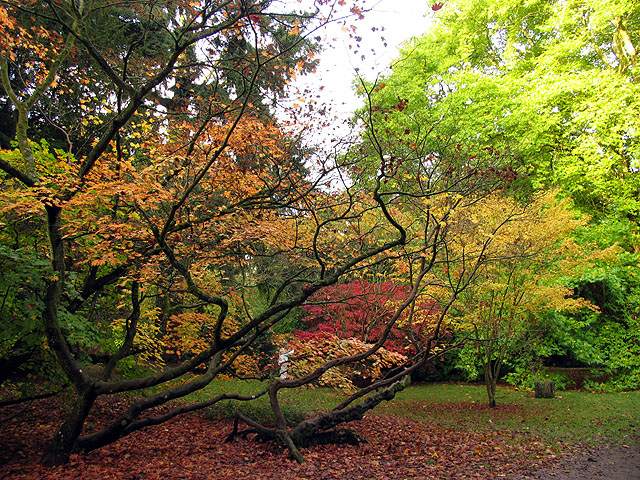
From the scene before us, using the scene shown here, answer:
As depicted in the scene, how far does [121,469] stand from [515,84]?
635 inches

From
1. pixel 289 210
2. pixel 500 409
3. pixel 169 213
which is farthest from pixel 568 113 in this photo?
pixel 169 213

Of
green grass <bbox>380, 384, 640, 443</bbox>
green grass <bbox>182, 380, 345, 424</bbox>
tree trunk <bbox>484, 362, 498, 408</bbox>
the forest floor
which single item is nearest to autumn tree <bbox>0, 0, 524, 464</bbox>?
the forest floor

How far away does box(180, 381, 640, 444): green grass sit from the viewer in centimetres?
776

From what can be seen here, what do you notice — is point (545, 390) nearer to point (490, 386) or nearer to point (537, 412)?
point (490, 386)

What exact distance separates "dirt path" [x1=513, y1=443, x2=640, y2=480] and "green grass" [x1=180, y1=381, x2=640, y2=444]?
70 cm

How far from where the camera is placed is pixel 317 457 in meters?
6.03

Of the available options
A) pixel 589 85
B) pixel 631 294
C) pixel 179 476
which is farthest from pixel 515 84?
pixel 179 476

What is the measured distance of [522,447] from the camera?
6.39m

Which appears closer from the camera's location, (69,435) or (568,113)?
(69,435)

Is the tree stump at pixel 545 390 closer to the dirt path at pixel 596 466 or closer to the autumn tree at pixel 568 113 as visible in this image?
the autumn tree at pixel 568 113

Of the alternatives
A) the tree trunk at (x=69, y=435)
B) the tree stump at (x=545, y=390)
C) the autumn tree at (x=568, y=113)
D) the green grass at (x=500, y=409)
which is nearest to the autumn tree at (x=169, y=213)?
the tree trunk at (x=69, y=435)

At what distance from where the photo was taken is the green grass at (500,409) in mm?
7762

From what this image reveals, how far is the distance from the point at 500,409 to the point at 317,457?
256 inches

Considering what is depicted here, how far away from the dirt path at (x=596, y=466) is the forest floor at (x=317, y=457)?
0.01 m
